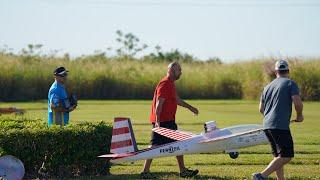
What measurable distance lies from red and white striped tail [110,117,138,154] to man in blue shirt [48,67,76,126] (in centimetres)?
146

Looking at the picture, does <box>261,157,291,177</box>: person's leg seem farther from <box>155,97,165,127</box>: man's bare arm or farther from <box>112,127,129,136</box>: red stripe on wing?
<box>112,127,129,136</box>: red stripe on wing

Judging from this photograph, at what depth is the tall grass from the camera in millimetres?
43344

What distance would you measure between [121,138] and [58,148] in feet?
3.62

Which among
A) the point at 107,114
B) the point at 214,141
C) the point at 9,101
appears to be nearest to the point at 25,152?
the point at 214,141

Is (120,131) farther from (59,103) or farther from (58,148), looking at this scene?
(59,103)

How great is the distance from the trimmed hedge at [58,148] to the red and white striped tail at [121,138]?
0.66 meters

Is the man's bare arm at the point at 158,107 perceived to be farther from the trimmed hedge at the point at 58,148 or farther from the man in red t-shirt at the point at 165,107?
the trimmed hedge at the point at 58,148

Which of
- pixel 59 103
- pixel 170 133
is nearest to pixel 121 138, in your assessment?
pixel 170 133

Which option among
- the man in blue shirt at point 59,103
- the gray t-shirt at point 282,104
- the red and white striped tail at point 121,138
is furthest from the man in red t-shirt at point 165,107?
the gray t-shirt at point 282,104

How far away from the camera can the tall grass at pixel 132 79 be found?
43344mm

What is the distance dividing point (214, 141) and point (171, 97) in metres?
1.04

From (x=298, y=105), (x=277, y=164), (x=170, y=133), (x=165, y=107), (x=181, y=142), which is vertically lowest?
(x=277, y=164)

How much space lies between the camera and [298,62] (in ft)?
143

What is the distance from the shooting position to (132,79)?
155 feet
